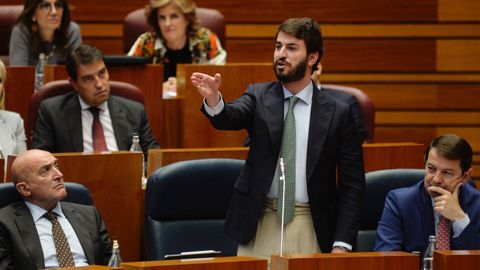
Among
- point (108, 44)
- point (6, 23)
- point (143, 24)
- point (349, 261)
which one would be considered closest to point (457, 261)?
point (349, 261)

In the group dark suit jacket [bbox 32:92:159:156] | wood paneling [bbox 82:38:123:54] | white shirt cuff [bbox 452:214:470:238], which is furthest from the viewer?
wood paneling [bbox 82:38:123:54]

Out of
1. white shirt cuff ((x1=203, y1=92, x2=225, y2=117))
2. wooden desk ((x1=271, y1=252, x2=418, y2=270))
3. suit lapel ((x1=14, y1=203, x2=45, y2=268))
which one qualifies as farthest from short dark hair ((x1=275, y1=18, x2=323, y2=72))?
suit lapel ((x1=14, y1=203, x2=45, y2=268))

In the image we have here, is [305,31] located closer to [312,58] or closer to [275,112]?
[312,58]

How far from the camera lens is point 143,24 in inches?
188

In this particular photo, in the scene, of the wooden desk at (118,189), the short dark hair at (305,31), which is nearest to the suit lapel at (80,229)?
the wooden desk at (118,189)

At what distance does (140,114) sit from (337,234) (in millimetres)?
1332

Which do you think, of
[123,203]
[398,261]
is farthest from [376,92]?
[398,261]

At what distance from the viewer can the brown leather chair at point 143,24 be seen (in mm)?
4773

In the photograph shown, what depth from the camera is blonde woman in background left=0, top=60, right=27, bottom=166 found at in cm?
355

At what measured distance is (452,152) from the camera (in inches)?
110

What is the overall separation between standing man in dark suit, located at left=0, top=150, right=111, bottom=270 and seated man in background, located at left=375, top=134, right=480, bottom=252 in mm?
756

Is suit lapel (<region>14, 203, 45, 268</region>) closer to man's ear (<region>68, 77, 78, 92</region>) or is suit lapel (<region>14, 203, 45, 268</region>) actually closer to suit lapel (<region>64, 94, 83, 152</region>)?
suit lapel (<region>64, 94, 83, 152</region>)

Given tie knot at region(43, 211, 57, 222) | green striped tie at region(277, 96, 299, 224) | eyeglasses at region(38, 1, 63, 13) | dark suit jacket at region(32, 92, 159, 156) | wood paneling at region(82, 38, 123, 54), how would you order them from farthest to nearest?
wood paneling at region(82, 38, 123, 54) → eyeglasses at region(38, 1, 63, 13) → dark suit jacket at region(32, 92, 159, 156) → tie knot at region(43, 211, 57, 222) → green striped tie at region(277, 96, 299, 224)

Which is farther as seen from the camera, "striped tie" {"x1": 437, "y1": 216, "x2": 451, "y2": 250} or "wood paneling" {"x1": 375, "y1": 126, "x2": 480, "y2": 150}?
"wood paneling" {"x1": 375, "y1": 126, "x2": 480, "y2": 150}
